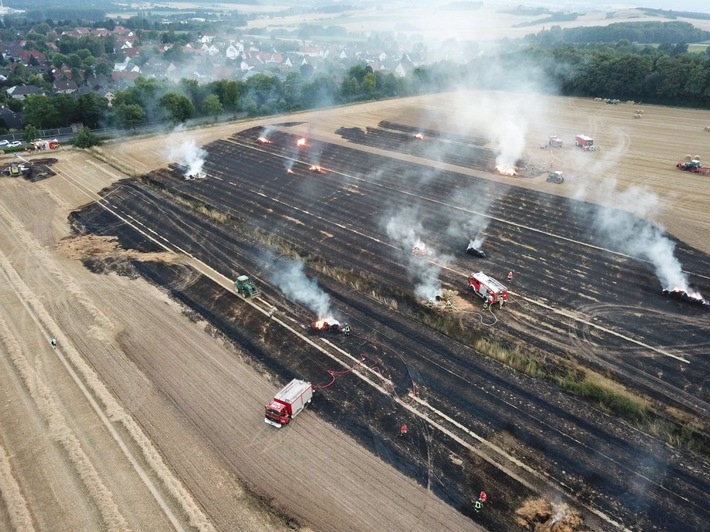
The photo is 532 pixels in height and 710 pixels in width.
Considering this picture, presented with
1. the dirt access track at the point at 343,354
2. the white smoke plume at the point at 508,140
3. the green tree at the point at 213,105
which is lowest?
the dirt access track at the point at 343,354

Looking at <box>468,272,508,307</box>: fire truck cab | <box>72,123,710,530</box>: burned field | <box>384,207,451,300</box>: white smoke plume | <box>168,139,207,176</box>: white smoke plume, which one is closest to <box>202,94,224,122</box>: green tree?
<box>168,139,207,176</box>: white smoke plume

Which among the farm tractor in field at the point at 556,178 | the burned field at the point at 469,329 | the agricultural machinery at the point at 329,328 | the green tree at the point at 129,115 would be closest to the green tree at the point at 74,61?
the green tree at the point at 129,115

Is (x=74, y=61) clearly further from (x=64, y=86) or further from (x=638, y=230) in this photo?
(x=638, y=230)

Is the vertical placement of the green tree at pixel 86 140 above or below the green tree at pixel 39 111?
below

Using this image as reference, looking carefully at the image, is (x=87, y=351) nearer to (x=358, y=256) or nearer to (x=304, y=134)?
(x=358, y=256)

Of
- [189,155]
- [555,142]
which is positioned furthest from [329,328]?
[555,142]

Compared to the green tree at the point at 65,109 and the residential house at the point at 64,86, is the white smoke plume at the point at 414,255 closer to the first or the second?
the green tree at the point at 65,109
